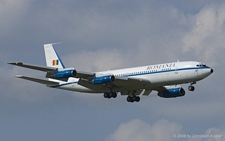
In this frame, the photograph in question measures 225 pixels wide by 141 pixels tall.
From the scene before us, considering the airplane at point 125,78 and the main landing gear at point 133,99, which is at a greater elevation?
the airplane at point 125,78

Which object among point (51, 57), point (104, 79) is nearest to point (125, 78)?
point (104, 79)

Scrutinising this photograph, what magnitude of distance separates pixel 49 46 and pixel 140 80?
20.8 meters

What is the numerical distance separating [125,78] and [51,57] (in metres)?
17.5

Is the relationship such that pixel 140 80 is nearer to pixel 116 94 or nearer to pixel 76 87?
pixel 116 94

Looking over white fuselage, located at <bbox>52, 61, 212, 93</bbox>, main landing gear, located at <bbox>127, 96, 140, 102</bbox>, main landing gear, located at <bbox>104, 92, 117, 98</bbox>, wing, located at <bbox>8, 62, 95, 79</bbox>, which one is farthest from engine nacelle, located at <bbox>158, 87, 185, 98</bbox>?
wing, located at <bbox>8, 62, 95, 79</bbox>

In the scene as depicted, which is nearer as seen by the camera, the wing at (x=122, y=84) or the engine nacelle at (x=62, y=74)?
the engine nacelle at (x=62, y=74)

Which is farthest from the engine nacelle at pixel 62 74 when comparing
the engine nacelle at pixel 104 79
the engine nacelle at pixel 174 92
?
the engine nacelle at pixel 174 92

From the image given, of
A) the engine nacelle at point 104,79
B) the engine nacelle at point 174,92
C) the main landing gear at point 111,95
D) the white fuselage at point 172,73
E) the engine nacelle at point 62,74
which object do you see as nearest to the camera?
the engine nacelle at point 62,74

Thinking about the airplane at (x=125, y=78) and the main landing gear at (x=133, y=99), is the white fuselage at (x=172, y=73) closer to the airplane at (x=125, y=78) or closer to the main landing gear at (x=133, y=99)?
the airplane at (x=125, y=78)

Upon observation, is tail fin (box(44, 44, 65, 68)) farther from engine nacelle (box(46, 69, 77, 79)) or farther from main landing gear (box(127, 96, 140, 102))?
engine nacelle (box(46, 69, 77, 79))

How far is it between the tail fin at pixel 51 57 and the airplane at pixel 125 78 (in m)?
4.78

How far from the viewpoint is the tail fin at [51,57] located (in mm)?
110688

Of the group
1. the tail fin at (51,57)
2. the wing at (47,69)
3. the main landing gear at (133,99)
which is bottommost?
the main landing gear at (133,99)

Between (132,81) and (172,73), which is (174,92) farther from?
(132,81)
